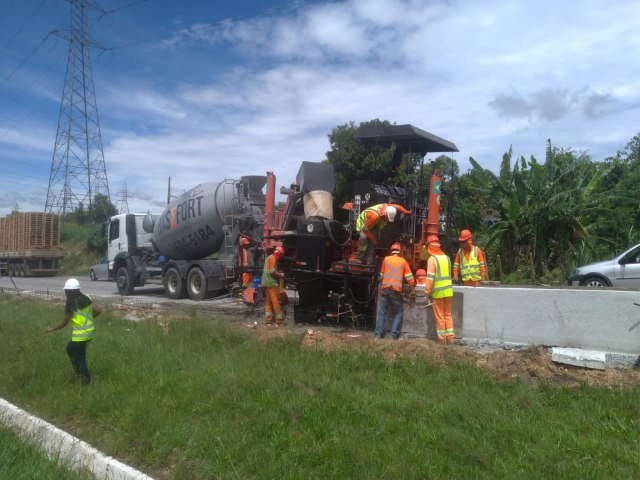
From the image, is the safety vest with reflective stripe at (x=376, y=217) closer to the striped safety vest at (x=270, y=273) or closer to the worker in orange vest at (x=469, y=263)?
the worker in orange vest at (x=469, y=263)

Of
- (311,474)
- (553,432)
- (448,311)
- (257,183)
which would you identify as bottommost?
(311,474)

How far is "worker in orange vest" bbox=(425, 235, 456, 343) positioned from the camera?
800 cm

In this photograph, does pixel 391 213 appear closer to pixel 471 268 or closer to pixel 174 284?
pixel 471 268

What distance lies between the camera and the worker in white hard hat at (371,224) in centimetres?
954

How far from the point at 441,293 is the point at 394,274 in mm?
946

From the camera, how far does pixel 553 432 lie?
4.57 metres

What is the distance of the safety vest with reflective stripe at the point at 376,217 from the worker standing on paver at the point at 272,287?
209cm

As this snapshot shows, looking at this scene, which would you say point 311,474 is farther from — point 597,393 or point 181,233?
point 181,233

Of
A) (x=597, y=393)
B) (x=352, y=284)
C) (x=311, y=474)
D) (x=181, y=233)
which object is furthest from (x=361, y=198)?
(x=181, y=233)

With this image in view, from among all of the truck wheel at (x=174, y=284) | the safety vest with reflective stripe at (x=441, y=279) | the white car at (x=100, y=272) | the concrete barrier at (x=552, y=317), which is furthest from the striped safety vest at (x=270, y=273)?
the white car at (x=100, y=272)

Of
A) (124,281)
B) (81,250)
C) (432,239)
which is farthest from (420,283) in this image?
(81,250)

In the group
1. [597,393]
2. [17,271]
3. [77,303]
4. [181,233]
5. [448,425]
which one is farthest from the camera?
[17,271]

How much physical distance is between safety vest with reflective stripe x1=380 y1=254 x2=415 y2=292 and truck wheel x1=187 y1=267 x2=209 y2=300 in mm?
8142

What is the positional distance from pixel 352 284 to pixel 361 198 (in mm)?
1622
